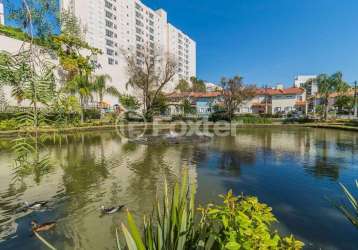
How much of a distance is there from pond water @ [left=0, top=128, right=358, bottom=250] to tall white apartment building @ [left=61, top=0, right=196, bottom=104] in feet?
98.3

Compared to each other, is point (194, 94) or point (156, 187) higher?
point (194, 94)

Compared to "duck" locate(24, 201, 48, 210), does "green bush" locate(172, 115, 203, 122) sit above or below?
above

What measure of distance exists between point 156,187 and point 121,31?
5675 cm

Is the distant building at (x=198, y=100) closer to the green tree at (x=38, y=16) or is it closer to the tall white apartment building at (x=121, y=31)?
the tall white apartment building at (x=121, y=31)

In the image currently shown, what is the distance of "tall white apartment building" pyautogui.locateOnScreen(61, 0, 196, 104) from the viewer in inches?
1717

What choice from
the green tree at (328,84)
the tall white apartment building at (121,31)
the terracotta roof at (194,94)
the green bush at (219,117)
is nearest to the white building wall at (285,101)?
the green tree at (328,84)

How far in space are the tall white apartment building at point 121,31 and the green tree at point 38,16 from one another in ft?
122

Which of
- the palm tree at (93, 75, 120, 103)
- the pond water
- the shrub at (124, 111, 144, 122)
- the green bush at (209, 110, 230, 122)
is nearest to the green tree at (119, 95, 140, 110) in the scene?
the palm tree at (93, 75, 120, 103)

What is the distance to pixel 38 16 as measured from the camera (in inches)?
54.5

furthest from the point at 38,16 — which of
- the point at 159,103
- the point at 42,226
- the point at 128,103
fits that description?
the point at 128,103

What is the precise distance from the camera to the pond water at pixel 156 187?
15.1 ft

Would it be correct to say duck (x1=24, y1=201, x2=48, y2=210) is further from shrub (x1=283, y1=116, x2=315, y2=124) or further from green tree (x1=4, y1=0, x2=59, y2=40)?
shrub (x1=283, y1=116, x2=315, y2=124)

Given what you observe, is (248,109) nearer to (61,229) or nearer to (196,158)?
(196,158)

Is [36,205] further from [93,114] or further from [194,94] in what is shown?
[194,94]
